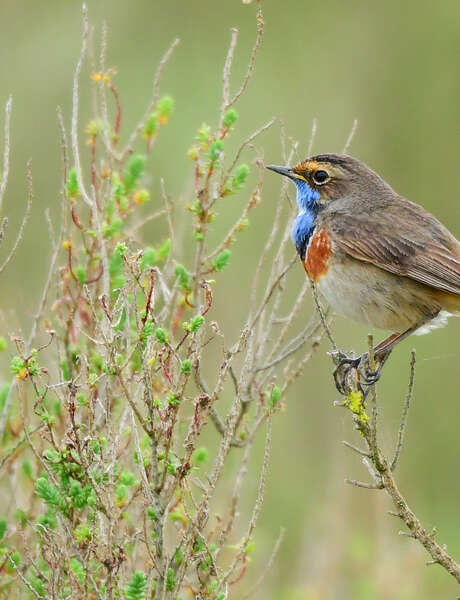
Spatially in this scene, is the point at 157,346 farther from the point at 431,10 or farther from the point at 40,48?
the point at 431,10

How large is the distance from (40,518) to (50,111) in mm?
6180

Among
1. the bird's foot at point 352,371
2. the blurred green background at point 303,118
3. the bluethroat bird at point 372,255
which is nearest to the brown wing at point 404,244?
the bluethroat bird at point 372,255

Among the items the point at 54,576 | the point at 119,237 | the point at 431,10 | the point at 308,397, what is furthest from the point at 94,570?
the point at 431,10

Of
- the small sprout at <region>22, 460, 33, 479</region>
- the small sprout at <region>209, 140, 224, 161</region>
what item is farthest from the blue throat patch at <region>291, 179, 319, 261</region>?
the small sprout at <region>22, 460, 33, 479</region>

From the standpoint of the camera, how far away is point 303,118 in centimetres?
1120

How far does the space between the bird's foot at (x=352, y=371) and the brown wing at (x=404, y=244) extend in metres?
0.43

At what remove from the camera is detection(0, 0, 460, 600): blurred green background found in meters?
9.41

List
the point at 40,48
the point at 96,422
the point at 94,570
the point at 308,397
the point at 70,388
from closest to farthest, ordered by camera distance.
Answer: the point at 70,388 → the point at 94,570 → the point at 96,422 → the point at 308,397 → the point at 40,48

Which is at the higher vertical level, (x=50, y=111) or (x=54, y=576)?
(x=50, y=111)

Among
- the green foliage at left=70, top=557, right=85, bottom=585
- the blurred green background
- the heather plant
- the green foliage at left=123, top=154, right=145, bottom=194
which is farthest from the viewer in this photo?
the blurred green background

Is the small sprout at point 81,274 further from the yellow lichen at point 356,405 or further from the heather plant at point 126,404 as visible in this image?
the yellow lichen at point 356,405

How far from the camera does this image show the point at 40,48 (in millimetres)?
10719

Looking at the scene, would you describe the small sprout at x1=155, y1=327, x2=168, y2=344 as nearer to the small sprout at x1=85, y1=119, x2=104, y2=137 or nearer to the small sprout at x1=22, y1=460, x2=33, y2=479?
the small sprout at x1=22, y1=460, x2=33, y2=479

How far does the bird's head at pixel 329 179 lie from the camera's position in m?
5.70
